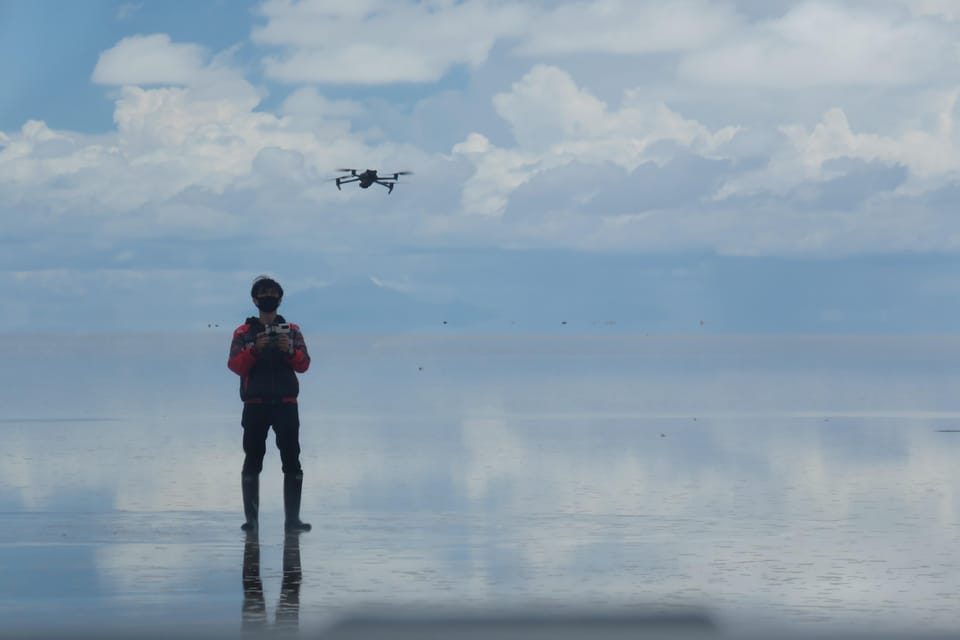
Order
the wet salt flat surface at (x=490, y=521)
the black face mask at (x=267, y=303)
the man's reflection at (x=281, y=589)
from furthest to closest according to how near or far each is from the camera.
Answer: the black face mask at (x=267, y=303) < the wet salt flat surface at (x=490, y=521) < the man's reflection at (x=281, y=589)

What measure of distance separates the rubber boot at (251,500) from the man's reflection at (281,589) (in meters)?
0.38

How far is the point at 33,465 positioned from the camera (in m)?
19.3

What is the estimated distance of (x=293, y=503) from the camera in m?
12.9

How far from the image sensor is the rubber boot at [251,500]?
12.9 meters

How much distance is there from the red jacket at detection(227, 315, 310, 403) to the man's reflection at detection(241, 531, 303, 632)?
1.11m

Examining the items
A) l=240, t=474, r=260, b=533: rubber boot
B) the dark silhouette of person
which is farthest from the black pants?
l=240, t=474, r=260, b=533: rubber boot

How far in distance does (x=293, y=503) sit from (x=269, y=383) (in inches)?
39.2

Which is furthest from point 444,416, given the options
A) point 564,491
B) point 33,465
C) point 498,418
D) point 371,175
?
point 564,491

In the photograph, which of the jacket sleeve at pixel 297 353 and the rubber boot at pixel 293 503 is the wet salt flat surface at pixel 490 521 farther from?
the jacket sleeve at pixel 297 353

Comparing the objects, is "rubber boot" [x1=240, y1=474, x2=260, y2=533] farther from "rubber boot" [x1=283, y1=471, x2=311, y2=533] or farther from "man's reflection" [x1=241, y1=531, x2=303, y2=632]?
"man's reflection" [x1=241, y1=531, x2=303, y2=632]

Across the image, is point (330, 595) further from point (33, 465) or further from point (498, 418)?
point (498, 418)

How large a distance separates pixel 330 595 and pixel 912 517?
20.7 feet

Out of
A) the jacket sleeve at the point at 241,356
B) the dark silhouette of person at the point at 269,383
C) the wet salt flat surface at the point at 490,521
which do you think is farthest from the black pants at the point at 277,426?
the wet salt flat surface at the point at 490,521

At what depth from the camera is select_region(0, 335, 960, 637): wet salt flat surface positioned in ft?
30.9
